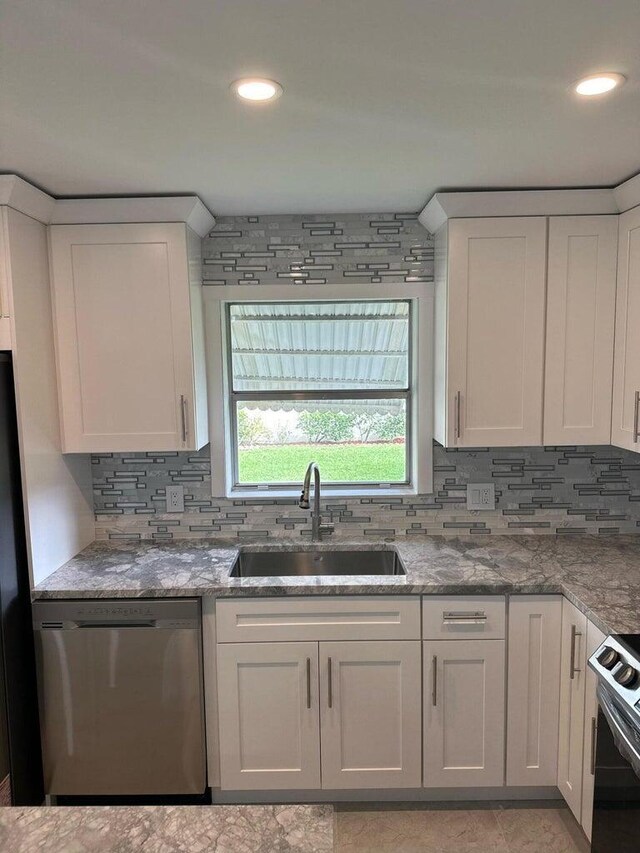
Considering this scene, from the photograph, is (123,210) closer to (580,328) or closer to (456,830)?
(580,328)

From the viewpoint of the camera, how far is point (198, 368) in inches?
94.2

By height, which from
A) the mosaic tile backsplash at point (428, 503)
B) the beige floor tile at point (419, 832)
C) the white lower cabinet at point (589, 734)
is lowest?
the beige floor tile at point (419, 832)

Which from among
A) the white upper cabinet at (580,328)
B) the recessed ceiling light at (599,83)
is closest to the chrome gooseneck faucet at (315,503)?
the white upper cabinet at (580,328)

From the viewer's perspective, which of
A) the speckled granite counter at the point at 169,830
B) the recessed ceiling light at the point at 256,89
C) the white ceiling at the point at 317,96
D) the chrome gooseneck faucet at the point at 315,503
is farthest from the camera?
the chrome gooseneck faucet at the point at 315,503

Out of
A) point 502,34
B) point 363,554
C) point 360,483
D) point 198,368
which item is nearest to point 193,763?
point 363,554

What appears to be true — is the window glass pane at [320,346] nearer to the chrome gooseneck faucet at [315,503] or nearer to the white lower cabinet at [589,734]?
the chrome gooseneck faucet at [315,503]

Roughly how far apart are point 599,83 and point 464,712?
2067 millimetres

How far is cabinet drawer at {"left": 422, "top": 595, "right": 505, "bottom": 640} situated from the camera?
203cm

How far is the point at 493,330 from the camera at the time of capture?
7.38 feet

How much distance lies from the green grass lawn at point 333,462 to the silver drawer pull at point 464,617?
82 centimetres

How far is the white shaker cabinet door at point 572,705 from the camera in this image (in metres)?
1.87

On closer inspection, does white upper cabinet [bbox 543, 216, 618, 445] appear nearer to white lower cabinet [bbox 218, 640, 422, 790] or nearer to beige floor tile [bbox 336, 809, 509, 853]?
white lower cabinet [bbox 218, 640, 422, 790]

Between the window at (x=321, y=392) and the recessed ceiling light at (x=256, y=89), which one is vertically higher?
the recessed ceiling light at (x=256, y=89)


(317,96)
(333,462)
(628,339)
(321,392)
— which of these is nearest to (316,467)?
(333,462)
